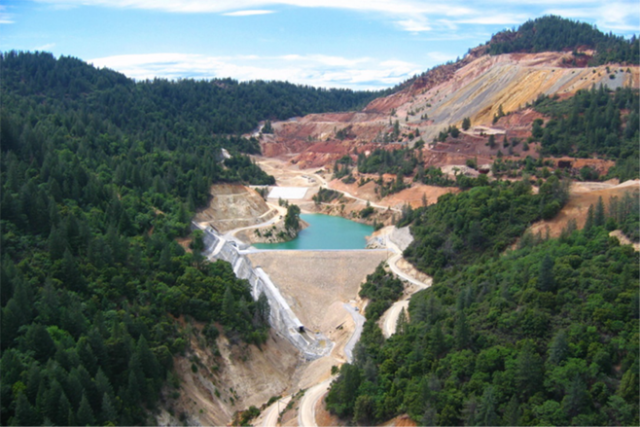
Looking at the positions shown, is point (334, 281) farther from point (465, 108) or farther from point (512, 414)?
point (465, 108)

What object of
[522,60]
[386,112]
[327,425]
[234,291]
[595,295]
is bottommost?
[327,425]

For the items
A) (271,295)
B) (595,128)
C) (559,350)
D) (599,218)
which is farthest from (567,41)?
(559,350)

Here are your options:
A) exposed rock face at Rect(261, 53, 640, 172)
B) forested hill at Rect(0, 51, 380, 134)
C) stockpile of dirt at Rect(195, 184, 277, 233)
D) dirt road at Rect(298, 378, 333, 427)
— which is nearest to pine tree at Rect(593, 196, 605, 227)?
dirt road at Rect(298, 378, 333, 427)

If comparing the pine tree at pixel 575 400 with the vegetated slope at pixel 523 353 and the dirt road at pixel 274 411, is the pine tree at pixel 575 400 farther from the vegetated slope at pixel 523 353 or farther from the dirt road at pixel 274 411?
the dirt road at pixel 274 411

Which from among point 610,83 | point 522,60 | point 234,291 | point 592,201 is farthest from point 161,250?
point 522,60

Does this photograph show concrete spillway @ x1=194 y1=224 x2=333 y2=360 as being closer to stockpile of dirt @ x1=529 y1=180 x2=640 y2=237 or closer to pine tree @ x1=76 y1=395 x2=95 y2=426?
pine tree @ x1=76 y1=395 x2=95 y2=426

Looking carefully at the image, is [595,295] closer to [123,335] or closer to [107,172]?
[123,335]
